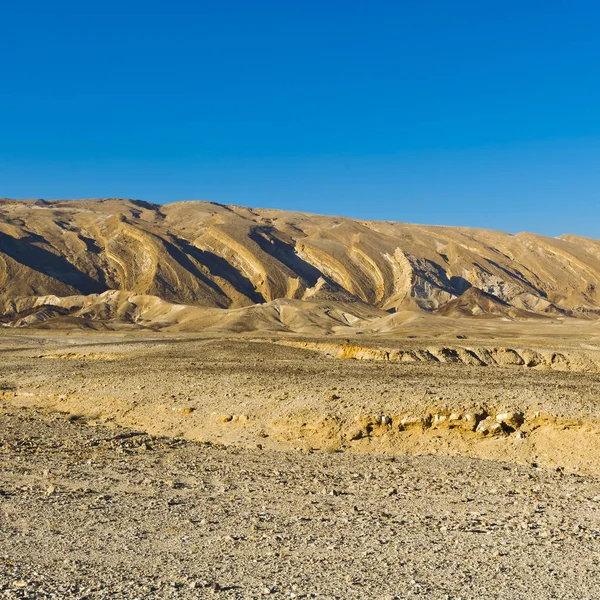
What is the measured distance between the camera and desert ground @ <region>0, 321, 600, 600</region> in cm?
798

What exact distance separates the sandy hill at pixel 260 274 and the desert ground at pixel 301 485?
53167 millimetres

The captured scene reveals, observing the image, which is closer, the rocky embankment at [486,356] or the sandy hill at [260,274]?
the rocky embankment at [486,356]

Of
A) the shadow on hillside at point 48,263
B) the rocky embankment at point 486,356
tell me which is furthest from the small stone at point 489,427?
the shadow on hillside at point 48,263

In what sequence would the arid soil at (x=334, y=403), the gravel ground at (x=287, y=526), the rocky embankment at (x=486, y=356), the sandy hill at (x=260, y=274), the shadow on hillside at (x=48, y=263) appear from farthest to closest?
the shadow on hillside at (x=48, y=263) → the sandy hill at (x=260, y=274) → the rocky embankment at (x=486, y=356) → the arid soil at (x=334, y=403) → the gravel ground at (x=287, y=526)

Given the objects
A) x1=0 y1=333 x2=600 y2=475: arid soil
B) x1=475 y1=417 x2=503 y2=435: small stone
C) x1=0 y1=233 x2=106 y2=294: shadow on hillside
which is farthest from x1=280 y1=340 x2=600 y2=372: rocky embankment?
x1=0 y1=233 x2=106 y2=294: shadow on hillside

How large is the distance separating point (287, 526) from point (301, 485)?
235cm

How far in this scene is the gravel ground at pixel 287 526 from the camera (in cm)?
772

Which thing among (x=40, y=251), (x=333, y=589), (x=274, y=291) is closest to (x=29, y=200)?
(x=40, y=251)

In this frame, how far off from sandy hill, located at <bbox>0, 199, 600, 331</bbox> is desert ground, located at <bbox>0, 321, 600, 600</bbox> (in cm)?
5317

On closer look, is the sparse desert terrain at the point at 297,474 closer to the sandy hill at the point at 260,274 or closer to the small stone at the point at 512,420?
the small stone at the point at 512,420

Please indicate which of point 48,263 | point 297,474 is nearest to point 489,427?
point 297,474

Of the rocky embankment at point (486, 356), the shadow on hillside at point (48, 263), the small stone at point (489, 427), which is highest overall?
the shadow on hillside at point (48, 263)

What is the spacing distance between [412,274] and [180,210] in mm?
86549

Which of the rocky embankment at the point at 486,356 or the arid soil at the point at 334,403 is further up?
the rocky embankment at the point at 486,356
